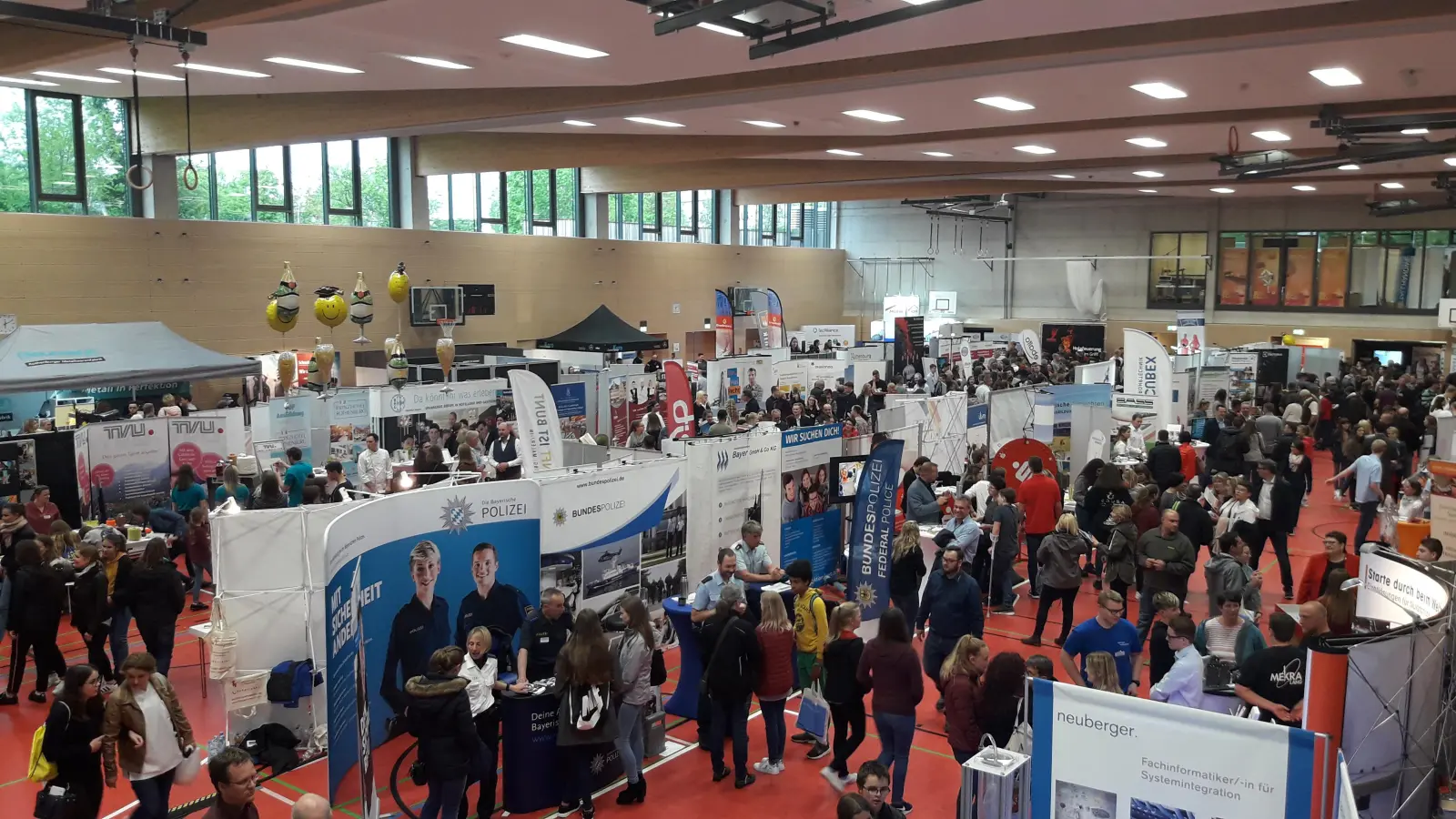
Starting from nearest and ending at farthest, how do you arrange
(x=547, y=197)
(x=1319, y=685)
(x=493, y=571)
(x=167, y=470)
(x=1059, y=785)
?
(x=1059, y=785), (x=1319, y=685), (x=493, y=571), (x=167, y=470), (x=547, y=197)

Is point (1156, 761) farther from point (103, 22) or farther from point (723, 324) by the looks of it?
point (723, 324)

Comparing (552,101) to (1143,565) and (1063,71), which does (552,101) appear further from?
(1143,565)

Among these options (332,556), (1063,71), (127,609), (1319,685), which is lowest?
(127,609)

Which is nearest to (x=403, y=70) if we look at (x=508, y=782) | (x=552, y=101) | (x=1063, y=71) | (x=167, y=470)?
(x=552, y=101)

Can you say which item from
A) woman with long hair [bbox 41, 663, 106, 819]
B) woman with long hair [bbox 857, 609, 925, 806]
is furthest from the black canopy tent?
woman with long hair [bbox 41, 663, 106, 819]

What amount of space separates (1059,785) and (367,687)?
3.62 metres

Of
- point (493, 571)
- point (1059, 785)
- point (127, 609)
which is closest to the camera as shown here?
point (1059, 785)

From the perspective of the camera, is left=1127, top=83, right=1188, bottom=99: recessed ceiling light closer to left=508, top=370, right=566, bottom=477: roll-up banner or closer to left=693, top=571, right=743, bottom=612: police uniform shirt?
left=693, top=571, right=743, bottom=612: police uniform shirt

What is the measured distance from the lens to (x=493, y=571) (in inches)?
256

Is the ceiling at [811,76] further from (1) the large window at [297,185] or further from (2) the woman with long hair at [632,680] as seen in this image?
(2) the woman with long hair at [632,680]

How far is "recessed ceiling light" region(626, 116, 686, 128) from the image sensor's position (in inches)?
482

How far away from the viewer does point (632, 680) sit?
230 inches

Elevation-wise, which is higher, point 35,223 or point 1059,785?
point 35,223

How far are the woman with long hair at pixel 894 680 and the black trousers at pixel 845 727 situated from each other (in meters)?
0.35
